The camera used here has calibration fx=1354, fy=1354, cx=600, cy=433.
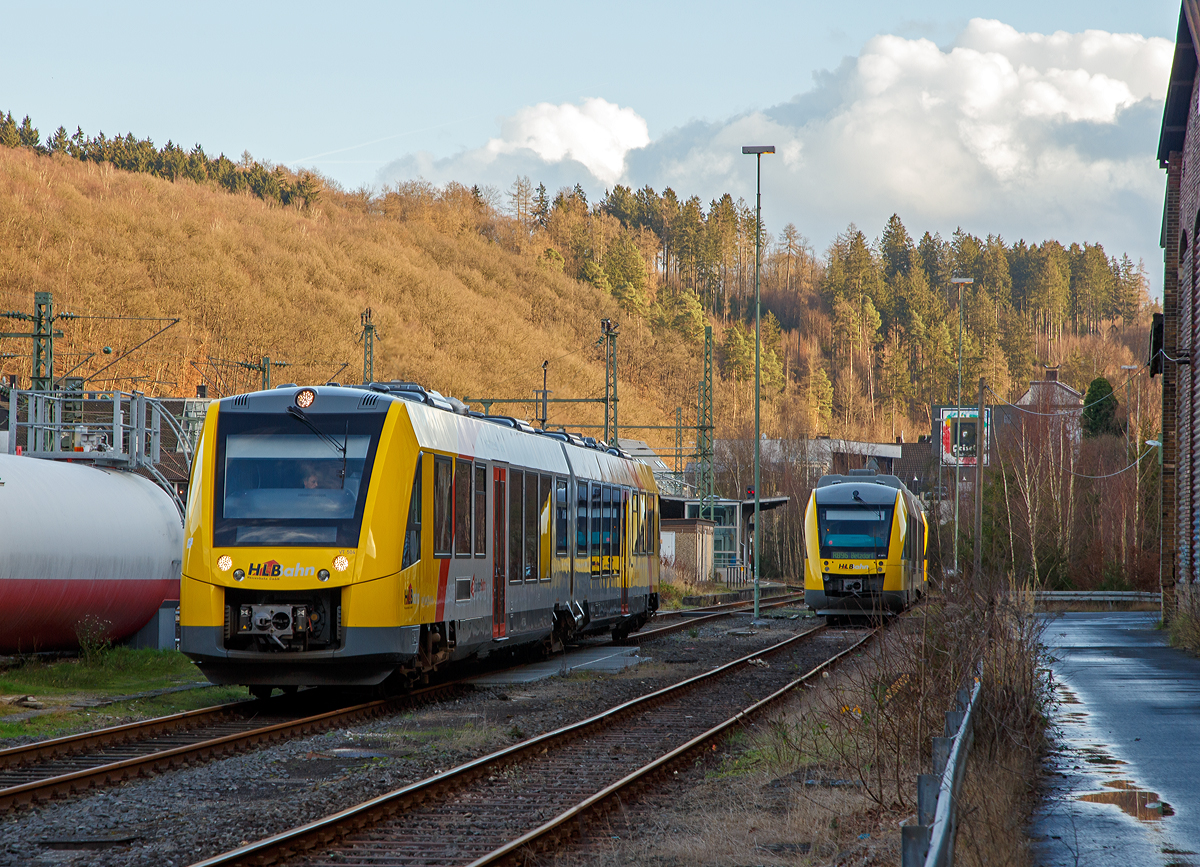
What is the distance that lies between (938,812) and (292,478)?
10.2 m

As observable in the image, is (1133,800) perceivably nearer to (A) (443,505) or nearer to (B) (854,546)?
(A) (443,505)

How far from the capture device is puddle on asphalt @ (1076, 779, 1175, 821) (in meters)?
8.82

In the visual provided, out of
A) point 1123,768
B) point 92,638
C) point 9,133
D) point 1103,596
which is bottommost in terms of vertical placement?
point 1103,596

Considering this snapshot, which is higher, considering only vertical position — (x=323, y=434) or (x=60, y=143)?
(x=60, y=143)

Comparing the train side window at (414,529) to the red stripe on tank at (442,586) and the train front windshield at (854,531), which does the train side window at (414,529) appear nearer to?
the red stripe on tank at (442,586)

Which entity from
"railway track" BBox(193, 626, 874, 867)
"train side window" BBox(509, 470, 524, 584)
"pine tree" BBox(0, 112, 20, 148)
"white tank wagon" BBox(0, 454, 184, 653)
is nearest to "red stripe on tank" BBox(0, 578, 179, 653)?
"white tank wagon" BBox(0, 454, 184, 653)

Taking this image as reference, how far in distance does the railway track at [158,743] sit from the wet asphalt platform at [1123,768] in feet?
21.7

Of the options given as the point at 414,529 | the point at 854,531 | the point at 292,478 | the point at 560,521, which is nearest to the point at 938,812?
the point at 414,529

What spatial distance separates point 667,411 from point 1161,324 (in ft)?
373

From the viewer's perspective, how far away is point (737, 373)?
6398 inches

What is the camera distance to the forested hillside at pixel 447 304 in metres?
115

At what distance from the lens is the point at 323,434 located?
14141 mm

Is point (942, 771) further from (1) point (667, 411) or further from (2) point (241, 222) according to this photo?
(2) point (241, 222)

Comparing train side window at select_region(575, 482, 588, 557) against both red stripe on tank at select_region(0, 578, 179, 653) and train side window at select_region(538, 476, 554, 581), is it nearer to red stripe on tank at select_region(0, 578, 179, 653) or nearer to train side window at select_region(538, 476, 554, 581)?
train side window at select_region(538, 476, 554, 581)
